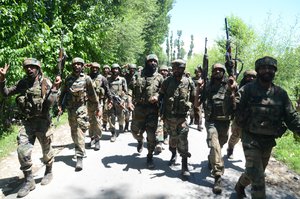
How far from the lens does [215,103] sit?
5.62 meters

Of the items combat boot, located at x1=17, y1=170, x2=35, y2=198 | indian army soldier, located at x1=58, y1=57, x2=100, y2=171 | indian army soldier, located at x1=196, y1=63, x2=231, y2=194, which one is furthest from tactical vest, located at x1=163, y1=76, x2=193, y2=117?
combat boot, located at x1=17, y1=170, x2=35, y2=198

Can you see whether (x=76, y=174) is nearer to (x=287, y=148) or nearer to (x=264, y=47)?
(x=287, y=148)

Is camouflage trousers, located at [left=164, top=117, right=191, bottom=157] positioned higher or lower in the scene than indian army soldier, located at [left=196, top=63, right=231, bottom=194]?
lower

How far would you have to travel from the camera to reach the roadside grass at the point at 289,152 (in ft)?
22.7

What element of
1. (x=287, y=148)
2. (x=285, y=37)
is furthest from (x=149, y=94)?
(x=285, y=37)

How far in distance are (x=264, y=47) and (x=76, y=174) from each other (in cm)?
2344

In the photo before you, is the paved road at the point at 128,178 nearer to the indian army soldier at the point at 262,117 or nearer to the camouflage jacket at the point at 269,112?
the indian army soldier at the point at 262,117

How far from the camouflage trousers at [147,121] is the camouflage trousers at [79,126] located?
112 centimetres

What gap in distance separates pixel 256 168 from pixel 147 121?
9.06 feet

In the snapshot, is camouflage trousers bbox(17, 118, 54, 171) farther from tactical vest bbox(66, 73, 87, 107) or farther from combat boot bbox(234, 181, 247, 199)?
combat boot bbox(234, 181, 247, 199)

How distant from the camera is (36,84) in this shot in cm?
504

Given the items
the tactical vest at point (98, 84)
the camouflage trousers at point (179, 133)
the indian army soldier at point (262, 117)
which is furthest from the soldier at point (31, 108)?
the indian army soldier at point (262, 117)

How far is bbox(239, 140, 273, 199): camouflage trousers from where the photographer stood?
3945 mm

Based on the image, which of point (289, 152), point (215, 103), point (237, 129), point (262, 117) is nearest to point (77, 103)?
point (215, 103)
